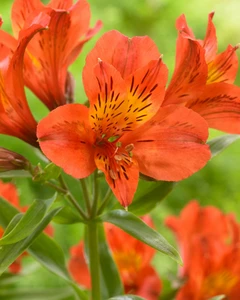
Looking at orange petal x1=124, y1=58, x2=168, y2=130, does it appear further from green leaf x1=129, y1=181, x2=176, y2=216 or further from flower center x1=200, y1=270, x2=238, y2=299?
flower center x1=200, y1=270, x2=238, y2=299

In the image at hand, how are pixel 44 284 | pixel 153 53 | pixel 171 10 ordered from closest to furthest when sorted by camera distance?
pixel 153 53 → pixel 44 284 → pixel 171 10

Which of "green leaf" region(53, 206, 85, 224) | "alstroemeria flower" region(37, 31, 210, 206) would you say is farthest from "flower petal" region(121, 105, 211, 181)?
"green leaf" region(53, 206, 85, 224)

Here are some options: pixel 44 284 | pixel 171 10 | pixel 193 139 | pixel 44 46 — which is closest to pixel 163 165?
pixel 193 139

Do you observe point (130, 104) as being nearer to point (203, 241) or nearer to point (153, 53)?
point (153, 53)

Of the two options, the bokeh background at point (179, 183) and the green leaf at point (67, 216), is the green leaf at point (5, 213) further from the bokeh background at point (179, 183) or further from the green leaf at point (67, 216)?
the bokeh background at point (179, 183)

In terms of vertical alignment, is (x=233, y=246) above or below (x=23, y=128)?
below

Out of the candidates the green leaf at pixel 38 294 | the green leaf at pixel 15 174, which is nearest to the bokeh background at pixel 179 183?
the green leaf at pixel 38 294
